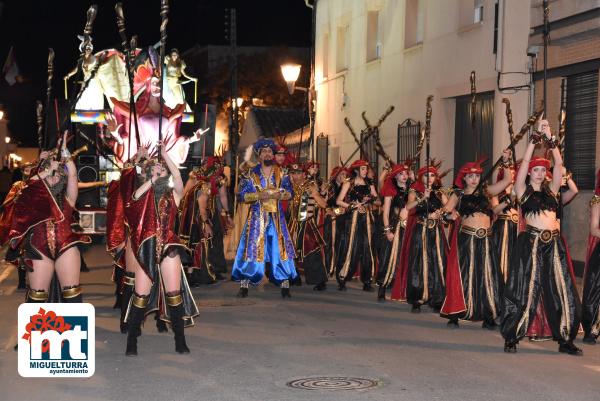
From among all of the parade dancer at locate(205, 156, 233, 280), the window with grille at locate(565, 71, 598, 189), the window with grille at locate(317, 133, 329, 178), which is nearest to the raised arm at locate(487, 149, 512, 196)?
the window with grille at locate(565, 71, 598, 189)

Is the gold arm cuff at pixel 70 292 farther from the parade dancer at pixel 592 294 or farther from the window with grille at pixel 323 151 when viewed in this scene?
the window with grille at pixel 323 151

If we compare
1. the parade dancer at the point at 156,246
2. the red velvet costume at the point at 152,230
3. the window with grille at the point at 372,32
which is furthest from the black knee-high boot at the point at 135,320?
the window with grille at the point at 372,32

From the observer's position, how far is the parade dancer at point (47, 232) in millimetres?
9344

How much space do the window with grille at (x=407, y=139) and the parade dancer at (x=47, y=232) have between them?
47.5ft

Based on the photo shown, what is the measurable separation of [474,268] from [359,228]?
13.1 ft

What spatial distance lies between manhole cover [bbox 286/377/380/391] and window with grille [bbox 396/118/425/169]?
15.5 meters

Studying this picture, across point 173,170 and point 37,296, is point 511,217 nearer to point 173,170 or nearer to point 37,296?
point 173,170

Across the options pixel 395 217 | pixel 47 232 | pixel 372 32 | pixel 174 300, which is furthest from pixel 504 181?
pixel 372 32

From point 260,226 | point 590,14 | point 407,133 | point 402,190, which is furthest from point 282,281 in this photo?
point 407,133

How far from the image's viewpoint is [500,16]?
731 inches

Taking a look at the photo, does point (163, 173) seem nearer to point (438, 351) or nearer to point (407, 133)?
point (438, 351)

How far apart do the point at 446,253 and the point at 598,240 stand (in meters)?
2.50

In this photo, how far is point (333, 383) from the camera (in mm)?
7930

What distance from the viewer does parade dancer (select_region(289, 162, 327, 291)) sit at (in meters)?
15.1
